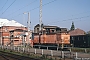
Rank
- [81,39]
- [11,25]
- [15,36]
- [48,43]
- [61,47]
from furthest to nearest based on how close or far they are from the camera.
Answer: [11,25] → [15,36] → [81,39] → [48,43] → [61,47]

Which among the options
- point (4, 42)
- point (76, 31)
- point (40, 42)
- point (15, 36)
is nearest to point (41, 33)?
point (40, 42)

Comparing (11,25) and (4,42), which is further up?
(11,25)

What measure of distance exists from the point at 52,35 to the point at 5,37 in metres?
32.5

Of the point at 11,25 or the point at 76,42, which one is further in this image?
the point at 11,25

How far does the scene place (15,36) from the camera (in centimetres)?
7450

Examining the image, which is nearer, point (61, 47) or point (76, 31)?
point (61, 47)

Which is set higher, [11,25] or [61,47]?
[11,25]

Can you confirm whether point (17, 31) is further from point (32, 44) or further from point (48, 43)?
point (48, 43)

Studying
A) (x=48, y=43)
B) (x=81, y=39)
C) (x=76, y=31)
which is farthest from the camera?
(x=76, y=31)

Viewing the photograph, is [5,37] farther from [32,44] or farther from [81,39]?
[81,39]

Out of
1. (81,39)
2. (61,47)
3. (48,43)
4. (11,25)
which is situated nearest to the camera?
(61,47)

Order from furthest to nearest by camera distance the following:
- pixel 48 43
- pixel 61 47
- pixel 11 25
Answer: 1. pixel 11 25
2. pixel 48 43
3. pixel 61 47

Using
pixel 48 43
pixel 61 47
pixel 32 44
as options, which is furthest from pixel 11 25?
pixel 61 47

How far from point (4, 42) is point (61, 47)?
38038 millimetres
